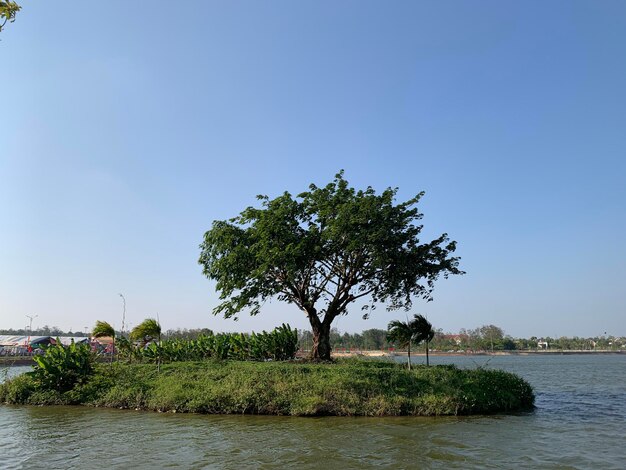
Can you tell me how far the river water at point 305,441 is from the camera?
12344mm

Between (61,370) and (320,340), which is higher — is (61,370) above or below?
below

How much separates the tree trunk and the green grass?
18.9 ft

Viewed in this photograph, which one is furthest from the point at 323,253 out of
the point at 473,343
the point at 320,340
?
the point at 473,343

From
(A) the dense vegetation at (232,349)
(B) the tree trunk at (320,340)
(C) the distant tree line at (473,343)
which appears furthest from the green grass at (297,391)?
(C) the distant tree line at (473,343)

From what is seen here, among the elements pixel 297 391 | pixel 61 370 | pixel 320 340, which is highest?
pixel 320 340

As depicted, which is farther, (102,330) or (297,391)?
(102,330)

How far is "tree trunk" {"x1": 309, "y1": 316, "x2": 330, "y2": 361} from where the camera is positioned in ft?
92.7

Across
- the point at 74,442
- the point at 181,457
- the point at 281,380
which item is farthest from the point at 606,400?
the point at 74,442

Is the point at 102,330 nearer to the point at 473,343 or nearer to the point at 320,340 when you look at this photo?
the point at 320,340

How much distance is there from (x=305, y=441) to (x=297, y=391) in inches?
185

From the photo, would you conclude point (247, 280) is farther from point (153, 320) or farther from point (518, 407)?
point (518, 407)

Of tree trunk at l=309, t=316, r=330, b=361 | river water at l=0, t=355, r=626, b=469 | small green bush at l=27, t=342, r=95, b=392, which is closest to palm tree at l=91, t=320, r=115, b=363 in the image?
small green bush at l=27, t=342, r=95, b=392

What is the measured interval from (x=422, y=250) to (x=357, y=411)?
13.0 meters

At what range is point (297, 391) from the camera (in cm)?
1902
